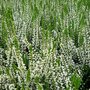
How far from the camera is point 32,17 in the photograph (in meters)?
3.66

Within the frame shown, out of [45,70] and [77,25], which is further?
[77,25]

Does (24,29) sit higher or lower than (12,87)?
higher

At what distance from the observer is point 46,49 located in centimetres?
284

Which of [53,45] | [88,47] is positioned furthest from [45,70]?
[88,47]

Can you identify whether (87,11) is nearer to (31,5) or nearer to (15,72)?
(31,5)

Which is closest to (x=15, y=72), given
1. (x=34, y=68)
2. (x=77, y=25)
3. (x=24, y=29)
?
(x=34, y=68)

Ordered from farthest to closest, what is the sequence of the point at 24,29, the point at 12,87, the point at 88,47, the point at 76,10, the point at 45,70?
the point at 76,10
the point at 24,29
the point at 88,47
the point at 45,70
the point at 12,87

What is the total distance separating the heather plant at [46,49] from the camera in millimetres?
2604

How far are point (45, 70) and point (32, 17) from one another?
44.7 inches

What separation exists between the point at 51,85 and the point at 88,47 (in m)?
0.72

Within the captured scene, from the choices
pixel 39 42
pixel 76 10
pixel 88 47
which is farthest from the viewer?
pixel 76 10

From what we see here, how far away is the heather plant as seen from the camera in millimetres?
2604

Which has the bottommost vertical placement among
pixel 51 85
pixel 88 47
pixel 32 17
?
pixel 51 85

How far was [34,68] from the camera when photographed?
8.96 feet
